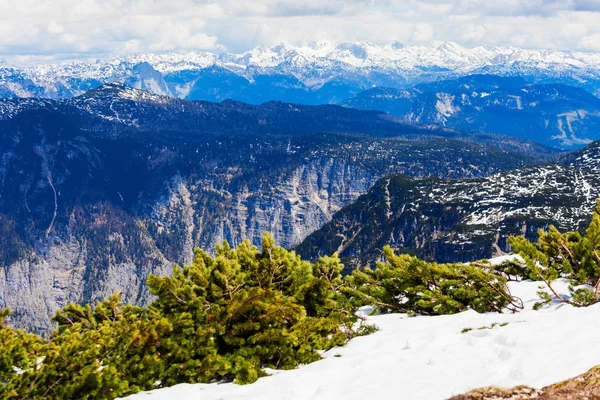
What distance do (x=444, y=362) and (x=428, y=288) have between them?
11.3 metres

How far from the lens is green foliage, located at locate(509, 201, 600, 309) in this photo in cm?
2419

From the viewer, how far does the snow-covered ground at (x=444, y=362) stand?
16625mm

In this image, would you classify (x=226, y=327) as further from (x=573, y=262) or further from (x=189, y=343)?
(x=573, y=262)

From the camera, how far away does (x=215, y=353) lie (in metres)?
22.6

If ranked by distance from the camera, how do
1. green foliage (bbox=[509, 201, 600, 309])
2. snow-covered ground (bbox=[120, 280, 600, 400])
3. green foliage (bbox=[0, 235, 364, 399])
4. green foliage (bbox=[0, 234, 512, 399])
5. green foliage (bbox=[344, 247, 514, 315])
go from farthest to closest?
green foliage (bbox=[344, 247, 514, 315])
green foliage (bbox=[509, 201, 600, 309])
green foliage (bbox=[0, 234, 512, 399])
green foliage (bbox=[0, 235, 364, 399])
snow-covered ground (bbox=[120, 280, 600, 400])

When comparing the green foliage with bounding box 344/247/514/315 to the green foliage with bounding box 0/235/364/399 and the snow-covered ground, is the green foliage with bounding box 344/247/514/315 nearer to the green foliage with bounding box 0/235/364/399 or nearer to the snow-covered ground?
the snow-covered ground

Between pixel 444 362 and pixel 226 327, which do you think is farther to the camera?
pixel 226 327

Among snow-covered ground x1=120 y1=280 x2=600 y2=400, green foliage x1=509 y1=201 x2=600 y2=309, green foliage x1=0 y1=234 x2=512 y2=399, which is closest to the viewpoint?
snow-covered ground x1=120 y1=280 x2=600 y2=400

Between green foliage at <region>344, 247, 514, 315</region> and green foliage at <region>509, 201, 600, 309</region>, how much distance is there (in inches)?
76.8

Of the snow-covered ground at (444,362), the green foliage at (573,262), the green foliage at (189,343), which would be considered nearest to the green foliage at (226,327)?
the green foliage at (189,343)

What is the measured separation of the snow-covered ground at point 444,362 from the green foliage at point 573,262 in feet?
3.70

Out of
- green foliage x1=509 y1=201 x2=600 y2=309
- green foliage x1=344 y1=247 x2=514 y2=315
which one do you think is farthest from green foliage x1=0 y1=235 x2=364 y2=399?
green foliage x1=509 y1=201 x2=600 y2=309

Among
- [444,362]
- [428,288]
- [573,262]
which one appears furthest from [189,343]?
[573,262]

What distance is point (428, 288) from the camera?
98.2 feet
